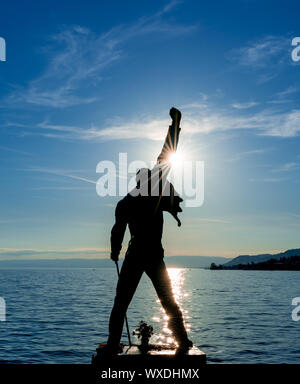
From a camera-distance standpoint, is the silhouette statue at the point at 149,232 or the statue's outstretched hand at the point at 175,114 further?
the statue's outstretched hand at the point at 175,114

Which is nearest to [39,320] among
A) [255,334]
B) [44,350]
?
[44,350]

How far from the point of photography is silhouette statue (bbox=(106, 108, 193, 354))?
7.86 meters

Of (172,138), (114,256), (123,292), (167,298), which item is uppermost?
(172,138)

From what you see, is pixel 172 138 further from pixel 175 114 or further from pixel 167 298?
pixel 167 298

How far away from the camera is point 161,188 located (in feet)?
26.7

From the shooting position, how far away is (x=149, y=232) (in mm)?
7996

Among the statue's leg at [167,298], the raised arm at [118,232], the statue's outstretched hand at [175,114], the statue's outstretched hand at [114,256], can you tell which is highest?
the statue's outstretched hand at [175,114]

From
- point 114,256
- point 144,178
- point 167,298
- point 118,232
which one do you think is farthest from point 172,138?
point 167,298

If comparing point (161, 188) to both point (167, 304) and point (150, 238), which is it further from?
point (167, 304)

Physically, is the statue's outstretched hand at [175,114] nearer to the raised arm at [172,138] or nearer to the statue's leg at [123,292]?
the raised arm at [172,138]

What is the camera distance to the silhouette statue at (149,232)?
7859mm

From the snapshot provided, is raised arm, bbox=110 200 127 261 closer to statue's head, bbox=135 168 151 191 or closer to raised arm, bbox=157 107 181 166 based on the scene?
statue's head, bbox=135 168 151 191

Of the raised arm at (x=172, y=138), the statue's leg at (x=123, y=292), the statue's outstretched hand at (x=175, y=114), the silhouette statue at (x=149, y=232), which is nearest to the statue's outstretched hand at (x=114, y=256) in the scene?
the silhouette statue at (x=149, y=232)
